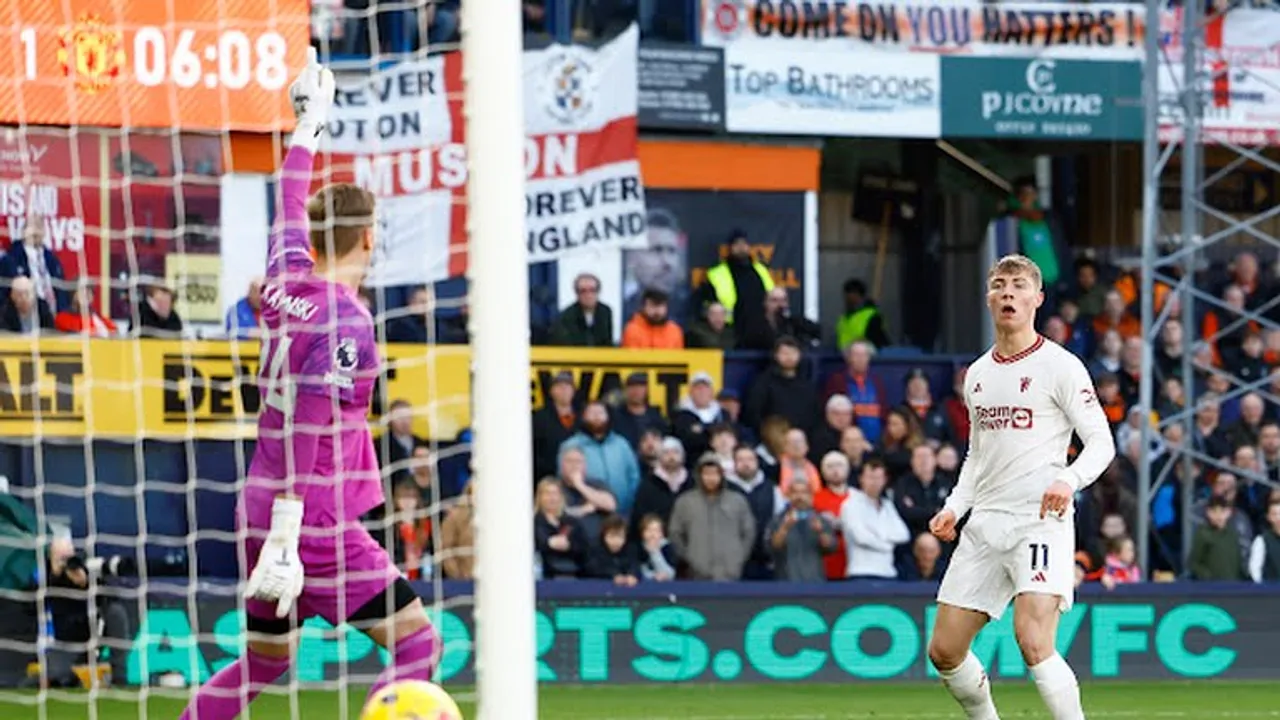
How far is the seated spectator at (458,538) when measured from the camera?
575 inches

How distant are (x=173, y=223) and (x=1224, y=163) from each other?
9707mm

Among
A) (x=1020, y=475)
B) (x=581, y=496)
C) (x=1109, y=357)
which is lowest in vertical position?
(x=581, y=496)

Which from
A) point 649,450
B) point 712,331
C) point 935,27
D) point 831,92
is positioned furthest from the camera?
point 935,27

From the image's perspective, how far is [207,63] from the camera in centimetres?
1551

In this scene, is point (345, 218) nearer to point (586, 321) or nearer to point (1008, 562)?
point (1008, 562)

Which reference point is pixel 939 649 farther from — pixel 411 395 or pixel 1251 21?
pixel 1251 21

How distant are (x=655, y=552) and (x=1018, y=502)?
244 inches

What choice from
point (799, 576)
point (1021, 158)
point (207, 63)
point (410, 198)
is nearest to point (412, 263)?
point (410, 198)

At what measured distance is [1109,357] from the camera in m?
18.5

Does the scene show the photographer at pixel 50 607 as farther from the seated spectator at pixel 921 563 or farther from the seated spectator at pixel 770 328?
the seated spectator at pixel 770 328

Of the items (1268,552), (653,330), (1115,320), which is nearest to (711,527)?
(653,330)

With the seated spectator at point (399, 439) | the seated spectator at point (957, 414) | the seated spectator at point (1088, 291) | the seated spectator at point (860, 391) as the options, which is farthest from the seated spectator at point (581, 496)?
the seated spectator at point (1088, 291)

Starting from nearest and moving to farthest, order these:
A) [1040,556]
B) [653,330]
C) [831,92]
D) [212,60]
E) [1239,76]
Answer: [1040,556] < [212,60] < [653,330] < [831,92] < [1239,76]

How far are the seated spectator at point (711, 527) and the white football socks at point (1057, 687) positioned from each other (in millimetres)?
6320
